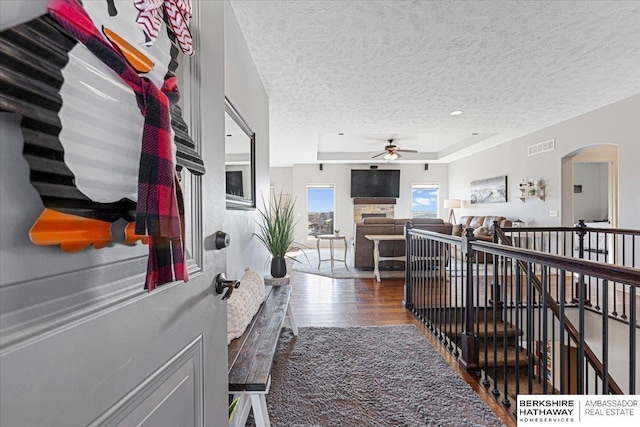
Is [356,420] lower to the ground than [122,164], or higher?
lower

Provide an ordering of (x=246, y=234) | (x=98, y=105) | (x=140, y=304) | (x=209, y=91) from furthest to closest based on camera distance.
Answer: (x=246, y=234)
(x=209, y=91)
(x=140, y=304)
(x=98, y=105)

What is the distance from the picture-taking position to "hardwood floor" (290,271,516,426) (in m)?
3.12

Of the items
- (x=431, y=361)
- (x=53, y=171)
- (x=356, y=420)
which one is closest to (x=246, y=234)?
(x=356, y=420)

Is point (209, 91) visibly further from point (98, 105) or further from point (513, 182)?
point (513, 182)

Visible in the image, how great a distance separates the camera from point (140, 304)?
59cm

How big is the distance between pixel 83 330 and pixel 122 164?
0.27 m

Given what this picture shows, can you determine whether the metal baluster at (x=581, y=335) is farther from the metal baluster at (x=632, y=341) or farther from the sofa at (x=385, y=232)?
the sofa at (x=385, y=232)

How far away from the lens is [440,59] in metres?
2.94

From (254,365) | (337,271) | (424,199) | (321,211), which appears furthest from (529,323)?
(424,199)

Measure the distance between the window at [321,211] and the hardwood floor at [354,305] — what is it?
4.43m

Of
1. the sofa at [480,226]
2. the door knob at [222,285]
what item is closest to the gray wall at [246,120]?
the door knob at [222,285]

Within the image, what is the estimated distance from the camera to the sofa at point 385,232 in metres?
5.27

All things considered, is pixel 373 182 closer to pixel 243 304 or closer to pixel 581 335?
pixel 243 304

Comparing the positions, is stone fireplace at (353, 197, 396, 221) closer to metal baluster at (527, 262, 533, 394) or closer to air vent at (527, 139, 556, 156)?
air vent at (527, 139, 556, 156)
